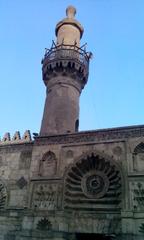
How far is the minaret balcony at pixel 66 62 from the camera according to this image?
16281 mm

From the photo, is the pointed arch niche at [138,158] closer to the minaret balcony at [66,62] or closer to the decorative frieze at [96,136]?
the decorative frieze at [96,136]

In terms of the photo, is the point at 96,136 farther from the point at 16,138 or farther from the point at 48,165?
the point at 16,138

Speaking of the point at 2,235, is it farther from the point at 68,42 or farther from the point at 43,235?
the point at 68,42

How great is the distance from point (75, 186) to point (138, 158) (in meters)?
2.74

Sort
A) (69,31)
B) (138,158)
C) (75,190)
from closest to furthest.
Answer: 1. (138,158)
2. (75,190)
3. (69,31)

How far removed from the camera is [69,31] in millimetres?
18391

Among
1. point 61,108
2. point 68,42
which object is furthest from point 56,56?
point 61,108

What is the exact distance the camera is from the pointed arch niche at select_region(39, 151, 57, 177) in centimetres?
1217

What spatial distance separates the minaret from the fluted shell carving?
2.98 metres

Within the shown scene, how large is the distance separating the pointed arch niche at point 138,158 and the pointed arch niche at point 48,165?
3.34 meters

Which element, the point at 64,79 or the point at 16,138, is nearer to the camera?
the point at 16,138

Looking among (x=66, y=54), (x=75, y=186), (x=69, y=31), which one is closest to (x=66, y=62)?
(x=66, y=54)

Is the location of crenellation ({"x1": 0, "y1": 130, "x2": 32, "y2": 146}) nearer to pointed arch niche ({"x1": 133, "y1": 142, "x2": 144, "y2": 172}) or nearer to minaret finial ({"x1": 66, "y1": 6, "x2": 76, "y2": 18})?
pointed arch niche ({"x1": 133, "y1": 142, "x2": 144, "y2": 172})

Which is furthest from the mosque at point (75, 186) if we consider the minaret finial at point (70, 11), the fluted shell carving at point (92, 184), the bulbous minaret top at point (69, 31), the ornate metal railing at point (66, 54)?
the minaret finial at point (70, 11)
